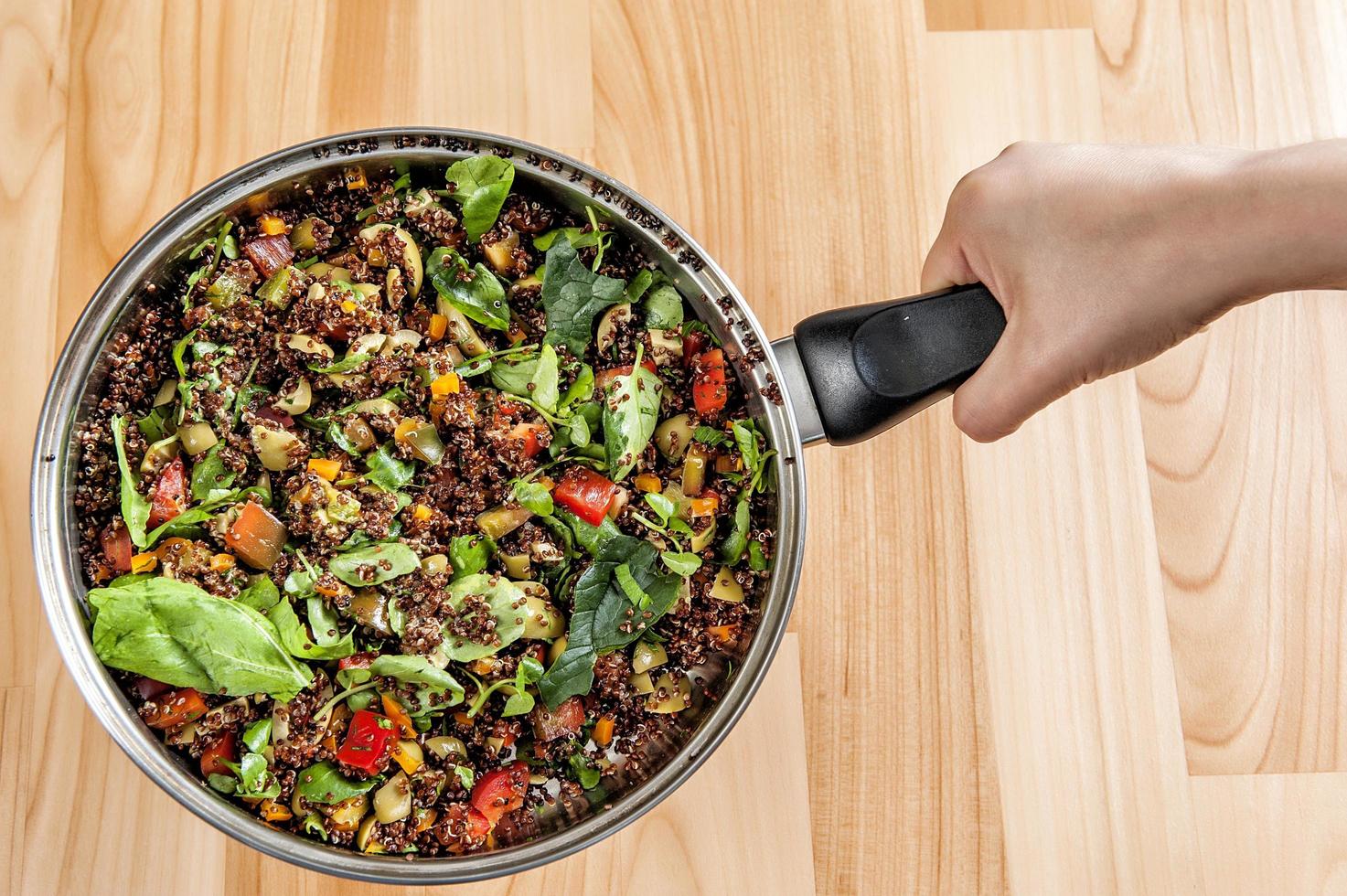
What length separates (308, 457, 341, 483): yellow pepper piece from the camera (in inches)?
44.4

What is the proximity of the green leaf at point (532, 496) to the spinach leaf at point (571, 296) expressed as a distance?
18cm

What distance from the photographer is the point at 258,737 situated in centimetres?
109

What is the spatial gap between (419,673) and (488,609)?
103 mm

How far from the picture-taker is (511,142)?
117 centimetres

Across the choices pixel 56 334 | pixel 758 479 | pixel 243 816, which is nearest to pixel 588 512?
pixel 758 479

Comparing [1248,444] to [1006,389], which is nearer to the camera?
[1006,389]

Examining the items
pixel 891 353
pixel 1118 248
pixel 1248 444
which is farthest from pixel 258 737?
pixel 1248 444

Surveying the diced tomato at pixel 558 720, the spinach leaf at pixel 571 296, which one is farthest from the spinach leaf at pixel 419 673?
the spinach leaf at pixel 571 296

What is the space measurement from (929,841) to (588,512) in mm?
790

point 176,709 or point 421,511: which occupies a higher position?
point 421,511

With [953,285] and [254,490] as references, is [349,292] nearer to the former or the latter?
[254,490]

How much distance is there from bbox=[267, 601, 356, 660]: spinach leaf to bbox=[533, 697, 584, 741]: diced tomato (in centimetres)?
23

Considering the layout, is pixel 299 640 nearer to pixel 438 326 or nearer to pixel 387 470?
pixel 387 470

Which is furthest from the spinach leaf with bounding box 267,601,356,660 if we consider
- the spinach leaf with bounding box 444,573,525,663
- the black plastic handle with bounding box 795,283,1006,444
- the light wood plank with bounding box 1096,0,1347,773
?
the light wood plank with bounding box 1096,0,1347,773
